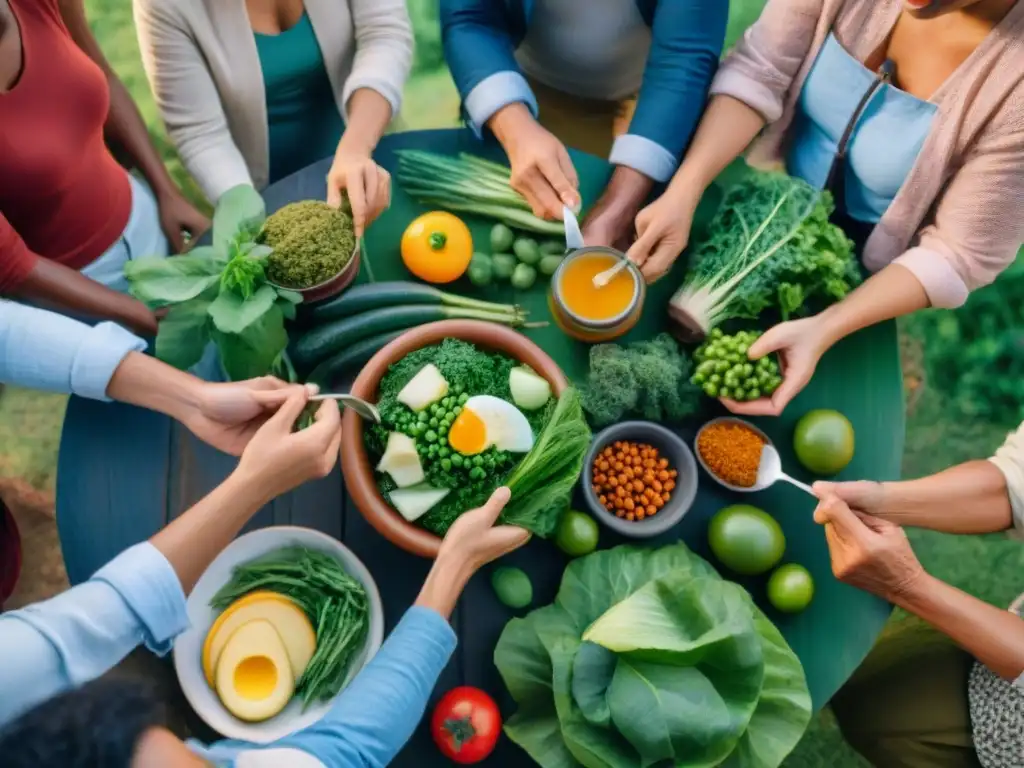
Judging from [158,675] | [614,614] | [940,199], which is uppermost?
[940,199]

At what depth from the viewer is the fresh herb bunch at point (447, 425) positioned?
126 centimetres

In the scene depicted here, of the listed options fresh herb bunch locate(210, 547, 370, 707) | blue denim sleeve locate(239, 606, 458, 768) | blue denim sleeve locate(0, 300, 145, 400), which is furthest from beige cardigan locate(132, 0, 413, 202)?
blue denim sleeve locate(239, 606, 458, 768)

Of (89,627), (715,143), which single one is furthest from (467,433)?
(715,143)

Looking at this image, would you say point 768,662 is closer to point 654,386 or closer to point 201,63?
point 654,386

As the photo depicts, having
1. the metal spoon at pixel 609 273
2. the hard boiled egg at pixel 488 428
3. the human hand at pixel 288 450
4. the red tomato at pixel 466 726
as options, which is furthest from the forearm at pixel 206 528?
the metal spoon at pixel 609 273

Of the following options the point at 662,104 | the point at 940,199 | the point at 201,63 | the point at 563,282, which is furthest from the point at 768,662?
the point at 201,63

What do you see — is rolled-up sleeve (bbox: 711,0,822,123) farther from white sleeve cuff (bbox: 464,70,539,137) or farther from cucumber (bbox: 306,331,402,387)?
cucumber (bbox: 306,331,402,387)

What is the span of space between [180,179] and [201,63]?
104 cm

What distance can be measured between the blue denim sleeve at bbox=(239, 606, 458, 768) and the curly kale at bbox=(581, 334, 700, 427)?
49 cm

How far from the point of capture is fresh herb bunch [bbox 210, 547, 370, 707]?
1212 mm

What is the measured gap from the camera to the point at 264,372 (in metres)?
1.34

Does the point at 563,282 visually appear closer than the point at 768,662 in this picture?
No

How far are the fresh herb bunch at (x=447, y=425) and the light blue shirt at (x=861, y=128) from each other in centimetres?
90

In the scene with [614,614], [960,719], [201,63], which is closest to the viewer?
[614,614]
